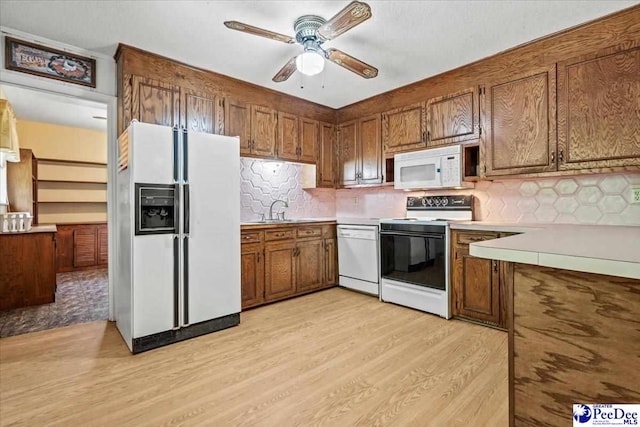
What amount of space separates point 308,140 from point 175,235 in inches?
88.5

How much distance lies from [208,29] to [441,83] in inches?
91.4

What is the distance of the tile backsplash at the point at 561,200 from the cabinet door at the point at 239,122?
2.21 metres

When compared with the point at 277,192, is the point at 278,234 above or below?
below

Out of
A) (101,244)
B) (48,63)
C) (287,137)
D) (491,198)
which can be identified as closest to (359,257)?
(491,198)

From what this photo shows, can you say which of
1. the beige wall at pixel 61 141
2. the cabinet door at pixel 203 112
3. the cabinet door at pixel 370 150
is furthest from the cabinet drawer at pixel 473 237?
the beige wall at pixel 61 141

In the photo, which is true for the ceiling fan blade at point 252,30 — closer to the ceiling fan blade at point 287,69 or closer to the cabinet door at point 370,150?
the ceiling fan blade at point 287,69

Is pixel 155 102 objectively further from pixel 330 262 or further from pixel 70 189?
pixel 70 189

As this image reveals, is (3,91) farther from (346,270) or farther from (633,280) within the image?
(633,280)

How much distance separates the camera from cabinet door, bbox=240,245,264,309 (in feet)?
10.6

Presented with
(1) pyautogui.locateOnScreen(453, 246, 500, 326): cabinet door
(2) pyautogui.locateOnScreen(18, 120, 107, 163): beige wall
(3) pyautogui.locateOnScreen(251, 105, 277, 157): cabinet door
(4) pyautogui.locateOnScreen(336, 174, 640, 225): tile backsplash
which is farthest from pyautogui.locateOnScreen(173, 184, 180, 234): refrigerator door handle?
(2) pyautogui.locateOnScreen(18, 120, 107, 163): beige wall

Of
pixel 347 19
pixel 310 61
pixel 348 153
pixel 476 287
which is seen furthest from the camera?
pixel 348 153

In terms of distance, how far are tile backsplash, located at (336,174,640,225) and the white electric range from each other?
17 centimetres

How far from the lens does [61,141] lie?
218 inches

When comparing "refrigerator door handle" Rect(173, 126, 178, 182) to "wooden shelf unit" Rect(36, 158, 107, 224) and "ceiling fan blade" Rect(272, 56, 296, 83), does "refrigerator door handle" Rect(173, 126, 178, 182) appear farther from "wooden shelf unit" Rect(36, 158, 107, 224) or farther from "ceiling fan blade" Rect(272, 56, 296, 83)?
"wooden shelf unit" Rect(36, 158, 107, 224)
